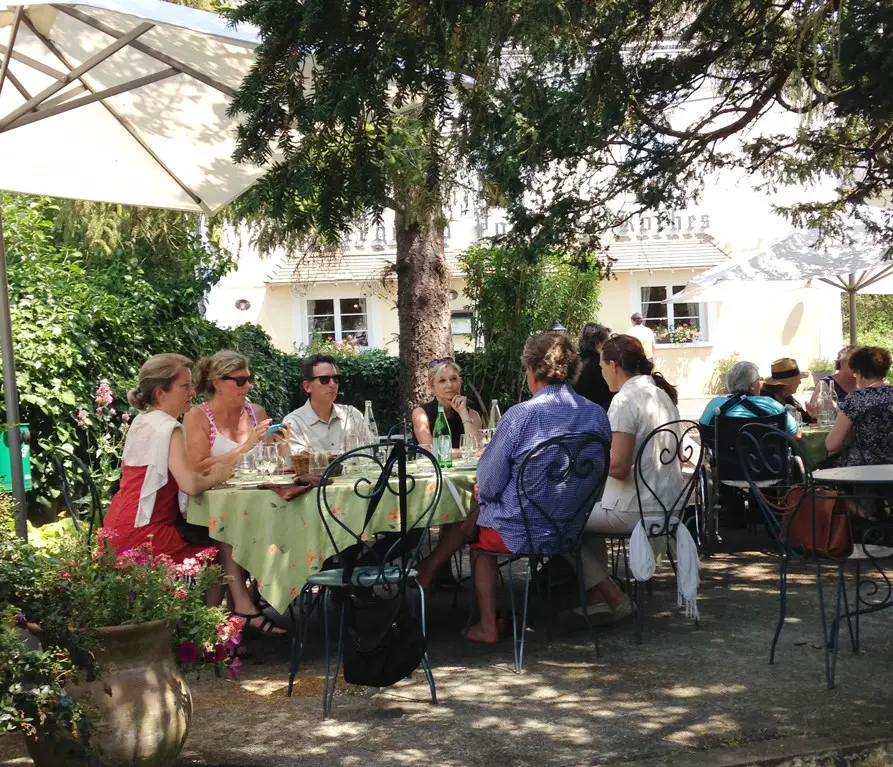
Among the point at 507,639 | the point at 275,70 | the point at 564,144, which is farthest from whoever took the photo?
the point at 564,144

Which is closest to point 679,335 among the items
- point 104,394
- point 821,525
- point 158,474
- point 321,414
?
point 104,394

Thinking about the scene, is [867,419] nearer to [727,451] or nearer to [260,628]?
[727,451]

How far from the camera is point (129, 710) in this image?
11.8ft

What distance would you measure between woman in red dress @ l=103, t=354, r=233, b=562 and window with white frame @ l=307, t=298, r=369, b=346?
67.8ft

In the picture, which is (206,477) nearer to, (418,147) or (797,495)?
(418,147)

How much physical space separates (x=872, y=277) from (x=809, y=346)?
12562mm

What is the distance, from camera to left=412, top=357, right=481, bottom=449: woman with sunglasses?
694cm

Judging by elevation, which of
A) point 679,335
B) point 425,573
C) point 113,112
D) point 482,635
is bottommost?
point 482,635

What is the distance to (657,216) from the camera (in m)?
7.49

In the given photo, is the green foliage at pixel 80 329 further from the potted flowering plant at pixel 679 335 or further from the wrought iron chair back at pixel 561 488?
the potted flowering plant at pixel 679 335

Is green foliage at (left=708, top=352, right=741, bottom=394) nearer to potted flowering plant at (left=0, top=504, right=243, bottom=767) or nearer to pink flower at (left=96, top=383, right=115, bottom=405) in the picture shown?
pink flower at (left=96, top=383, right=115, bottom=405)

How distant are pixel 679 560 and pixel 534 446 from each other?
0.95m

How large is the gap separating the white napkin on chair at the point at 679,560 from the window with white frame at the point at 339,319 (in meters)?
21.0

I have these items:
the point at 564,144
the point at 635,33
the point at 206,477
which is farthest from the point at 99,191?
the point at 635,33
